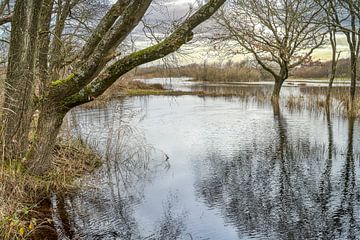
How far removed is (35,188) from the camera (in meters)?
6.84

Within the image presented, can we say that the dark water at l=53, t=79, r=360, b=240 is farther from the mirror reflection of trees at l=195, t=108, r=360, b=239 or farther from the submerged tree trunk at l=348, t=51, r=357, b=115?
the submerged tree trunk at l=348, t=51, r=357, b=115

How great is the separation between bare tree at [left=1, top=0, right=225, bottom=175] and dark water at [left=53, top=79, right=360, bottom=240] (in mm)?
1140

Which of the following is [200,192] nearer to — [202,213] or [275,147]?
[202,213]

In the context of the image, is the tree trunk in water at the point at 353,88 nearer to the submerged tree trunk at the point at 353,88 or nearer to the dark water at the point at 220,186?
the submerged tree trunk at the point at 353,88

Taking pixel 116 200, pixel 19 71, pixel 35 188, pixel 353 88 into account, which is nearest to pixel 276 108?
pixel 353 88

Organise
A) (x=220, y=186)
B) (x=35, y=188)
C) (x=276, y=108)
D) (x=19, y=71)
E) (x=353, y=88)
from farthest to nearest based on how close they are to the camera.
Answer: (x=276, y=108) < (x=353, y=88) < (x=220, y=186) < (x=35, y=188) < (x=19, y=71)

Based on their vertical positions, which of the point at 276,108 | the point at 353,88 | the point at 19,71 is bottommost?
the point at 276,108

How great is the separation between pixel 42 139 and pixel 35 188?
827mm

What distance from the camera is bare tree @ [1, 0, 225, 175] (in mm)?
6457

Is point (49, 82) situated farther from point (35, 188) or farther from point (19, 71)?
point (35, 188)

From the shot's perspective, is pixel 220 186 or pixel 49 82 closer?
pixel 49 82

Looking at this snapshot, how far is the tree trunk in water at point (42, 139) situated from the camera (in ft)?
23.5

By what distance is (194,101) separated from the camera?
22.3 m

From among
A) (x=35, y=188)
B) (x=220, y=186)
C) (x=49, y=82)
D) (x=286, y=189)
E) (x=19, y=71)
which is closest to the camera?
(x=19, y=71)
